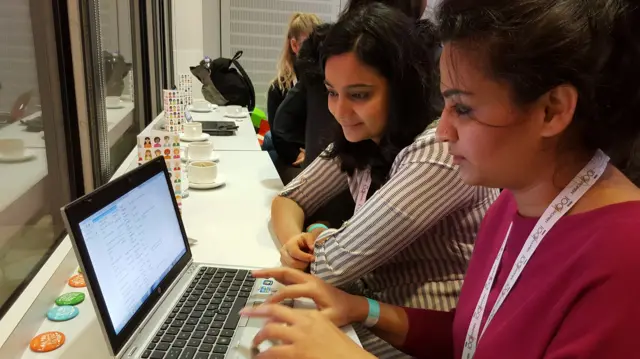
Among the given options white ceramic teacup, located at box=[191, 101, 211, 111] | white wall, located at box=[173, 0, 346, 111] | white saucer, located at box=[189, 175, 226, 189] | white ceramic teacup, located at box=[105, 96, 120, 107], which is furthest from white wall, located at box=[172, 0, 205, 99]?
white saucer, located at box=[189, 175, 226, 189]

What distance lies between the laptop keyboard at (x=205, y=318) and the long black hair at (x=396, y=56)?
47 cm

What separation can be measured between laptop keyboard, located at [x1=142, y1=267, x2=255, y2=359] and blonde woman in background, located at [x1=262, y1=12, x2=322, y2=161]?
2.14 meters

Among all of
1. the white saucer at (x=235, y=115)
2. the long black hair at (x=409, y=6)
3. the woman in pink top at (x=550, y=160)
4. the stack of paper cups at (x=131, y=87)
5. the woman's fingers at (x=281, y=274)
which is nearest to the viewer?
the woman in pink top at (x=550, y=160)

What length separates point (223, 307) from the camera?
0.92 m

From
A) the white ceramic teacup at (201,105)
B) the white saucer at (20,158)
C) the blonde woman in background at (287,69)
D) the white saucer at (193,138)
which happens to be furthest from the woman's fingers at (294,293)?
the white ceramic teacup at (201,105)

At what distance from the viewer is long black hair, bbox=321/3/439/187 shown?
113 cm

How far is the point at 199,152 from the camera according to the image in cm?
200

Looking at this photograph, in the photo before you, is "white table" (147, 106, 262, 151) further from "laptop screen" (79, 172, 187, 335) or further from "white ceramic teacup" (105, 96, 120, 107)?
"laptop screen" (79, 172, 187, 335)

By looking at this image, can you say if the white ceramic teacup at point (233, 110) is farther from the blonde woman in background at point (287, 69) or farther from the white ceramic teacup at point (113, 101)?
the white ceramic teacup at point (113, 101)

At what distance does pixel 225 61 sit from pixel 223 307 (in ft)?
9.91

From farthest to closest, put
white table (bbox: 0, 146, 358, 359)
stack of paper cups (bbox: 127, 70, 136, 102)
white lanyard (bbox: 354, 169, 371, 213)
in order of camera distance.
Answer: stack of paper cups (bbox: 127, 70, 136, 102), white lanyard (bbox: 354, 169, 371, 213), white table (bbox: 0, 146, 358, 359)

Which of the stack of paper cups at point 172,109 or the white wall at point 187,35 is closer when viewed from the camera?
the stack of paper cups at point 172,109

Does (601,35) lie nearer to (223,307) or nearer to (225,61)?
(223,307)

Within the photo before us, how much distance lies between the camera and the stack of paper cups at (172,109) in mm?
2107
